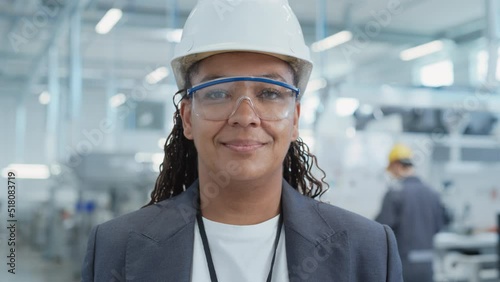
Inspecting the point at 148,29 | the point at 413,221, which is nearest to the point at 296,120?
the point at 413,221

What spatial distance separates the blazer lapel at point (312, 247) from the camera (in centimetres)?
123

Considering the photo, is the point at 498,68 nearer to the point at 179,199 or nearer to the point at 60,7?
the point at 179,199

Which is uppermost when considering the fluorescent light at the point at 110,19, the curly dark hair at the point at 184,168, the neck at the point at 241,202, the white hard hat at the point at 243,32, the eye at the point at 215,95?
the fluorescent light at the point at 110,19

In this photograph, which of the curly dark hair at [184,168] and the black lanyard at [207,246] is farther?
the curly dark hair at [184,168]

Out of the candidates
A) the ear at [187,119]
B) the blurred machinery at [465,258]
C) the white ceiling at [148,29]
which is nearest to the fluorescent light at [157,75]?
the white ceiling at [148,29]

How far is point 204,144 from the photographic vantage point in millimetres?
1225

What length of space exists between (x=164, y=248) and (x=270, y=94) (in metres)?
0.40

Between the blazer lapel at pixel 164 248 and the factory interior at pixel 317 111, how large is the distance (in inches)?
2.4

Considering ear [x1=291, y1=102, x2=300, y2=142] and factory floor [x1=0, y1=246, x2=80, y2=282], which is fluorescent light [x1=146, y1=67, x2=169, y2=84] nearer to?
factory floor [x1=0, y1=246, x2=80, y2=282]

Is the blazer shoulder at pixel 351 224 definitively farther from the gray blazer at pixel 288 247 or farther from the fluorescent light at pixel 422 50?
the fluorescent light at pixel 422 50

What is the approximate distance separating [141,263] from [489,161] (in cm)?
617

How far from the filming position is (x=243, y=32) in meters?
1.26

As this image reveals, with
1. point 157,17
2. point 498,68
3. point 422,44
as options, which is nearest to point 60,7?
point 157,17

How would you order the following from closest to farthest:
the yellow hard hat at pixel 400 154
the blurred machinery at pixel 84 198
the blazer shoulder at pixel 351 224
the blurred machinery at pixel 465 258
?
the blazer shoulder at pixel 351 224 → the yellow hard hat at pixel 400 154 → the blurred machinery at pixel 465 258 → the blurred machinery at pixel 84 198
